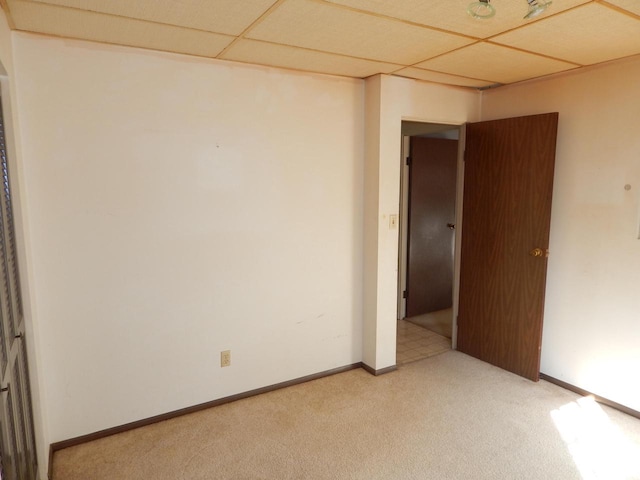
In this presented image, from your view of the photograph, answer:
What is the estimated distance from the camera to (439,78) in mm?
3012

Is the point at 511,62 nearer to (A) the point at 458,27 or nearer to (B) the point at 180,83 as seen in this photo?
(A) the point at 458,27

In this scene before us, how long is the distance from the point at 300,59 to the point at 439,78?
3.67ft

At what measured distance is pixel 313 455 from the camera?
226 cm

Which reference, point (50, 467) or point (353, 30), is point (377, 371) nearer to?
point (50, 467)

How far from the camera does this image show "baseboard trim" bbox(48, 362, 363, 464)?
2.31 meters

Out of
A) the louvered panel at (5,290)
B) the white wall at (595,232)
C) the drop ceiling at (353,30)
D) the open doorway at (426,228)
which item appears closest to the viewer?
the louvered panel at (5,290)

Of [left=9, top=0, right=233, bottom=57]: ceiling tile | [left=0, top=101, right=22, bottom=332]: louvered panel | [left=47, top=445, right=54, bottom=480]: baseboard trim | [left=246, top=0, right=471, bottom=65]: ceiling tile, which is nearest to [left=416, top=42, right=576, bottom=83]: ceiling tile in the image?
[left=246, top=0, right=471, bottom=65]: ceiling tile

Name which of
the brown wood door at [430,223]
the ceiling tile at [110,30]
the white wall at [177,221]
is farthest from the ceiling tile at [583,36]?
the brown wood door at [430,223]

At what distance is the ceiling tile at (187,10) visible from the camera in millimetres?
1682

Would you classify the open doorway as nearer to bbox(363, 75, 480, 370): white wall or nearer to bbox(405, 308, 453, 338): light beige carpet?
bbox(405, 308, 453, 338): light beige carpet

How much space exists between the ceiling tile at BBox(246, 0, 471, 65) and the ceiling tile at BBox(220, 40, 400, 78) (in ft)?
0.34

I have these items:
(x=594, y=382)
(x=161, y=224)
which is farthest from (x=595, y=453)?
(x=161, y=224)

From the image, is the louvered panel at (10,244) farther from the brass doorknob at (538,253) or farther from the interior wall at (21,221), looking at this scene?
the brass doorknob at (538,253)

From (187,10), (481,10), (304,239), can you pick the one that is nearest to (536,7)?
(481,10)
